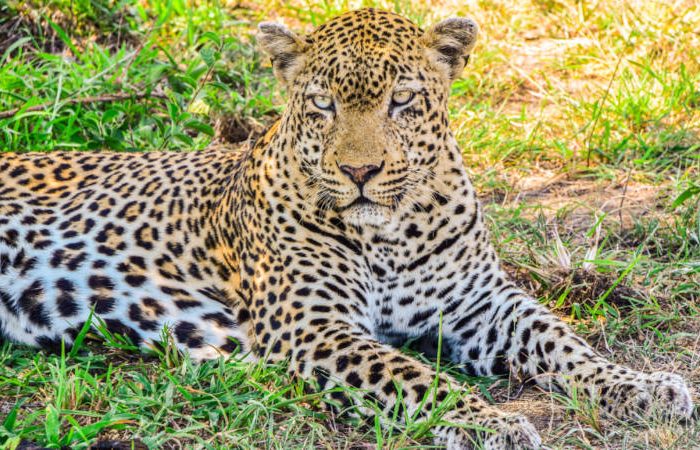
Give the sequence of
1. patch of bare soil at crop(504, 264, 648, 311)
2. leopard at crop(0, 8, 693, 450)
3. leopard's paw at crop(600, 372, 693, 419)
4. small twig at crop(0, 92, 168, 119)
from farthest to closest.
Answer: small twig at crop(0, 92, 168, 119) < patch of bare soil at crop(504, 264, 648, 311) < leopard at crop(0, 8, 693, 450) < leopard's paw at crop(600, 372, 693, 419)

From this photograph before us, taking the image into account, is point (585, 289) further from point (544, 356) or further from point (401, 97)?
point (401, 97)

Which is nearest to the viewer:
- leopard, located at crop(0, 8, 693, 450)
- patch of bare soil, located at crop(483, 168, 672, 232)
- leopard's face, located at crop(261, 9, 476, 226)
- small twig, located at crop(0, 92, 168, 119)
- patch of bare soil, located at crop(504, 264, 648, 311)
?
leopard, located at crop(0, 8, 693, 450)

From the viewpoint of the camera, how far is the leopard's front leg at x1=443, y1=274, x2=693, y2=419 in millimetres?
5668

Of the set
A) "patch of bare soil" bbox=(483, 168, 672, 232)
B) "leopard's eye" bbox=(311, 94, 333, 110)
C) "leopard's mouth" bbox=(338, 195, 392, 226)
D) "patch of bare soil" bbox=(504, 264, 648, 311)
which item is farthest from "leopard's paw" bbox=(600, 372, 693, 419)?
"patch of bare soil" bbox=(483, 168, 672, 232)

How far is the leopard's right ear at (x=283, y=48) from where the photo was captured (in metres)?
6.40

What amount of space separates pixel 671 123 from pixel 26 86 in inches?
217

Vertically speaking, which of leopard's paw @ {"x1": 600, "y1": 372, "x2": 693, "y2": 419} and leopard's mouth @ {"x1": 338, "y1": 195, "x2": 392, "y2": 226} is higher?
leopard's mouth @ {"x1": 338, "y1": 195, "x2": 392, "y2": 226}

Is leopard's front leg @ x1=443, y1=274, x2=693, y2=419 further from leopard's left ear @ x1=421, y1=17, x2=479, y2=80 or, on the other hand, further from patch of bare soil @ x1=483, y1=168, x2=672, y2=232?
patch of bare soil @ x1=483, y1=168, x2=672, y2=232

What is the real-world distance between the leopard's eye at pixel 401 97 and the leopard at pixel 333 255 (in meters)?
0.01

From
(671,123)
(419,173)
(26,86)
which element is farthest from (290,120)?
(671,123)

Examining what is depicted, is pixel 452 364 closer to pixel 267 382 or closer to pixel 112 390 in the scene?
pixel 267 382

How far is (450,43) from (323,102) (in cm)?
83

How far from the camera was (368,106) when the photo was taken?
6.05 m

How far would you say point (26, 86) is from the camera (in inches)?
363
